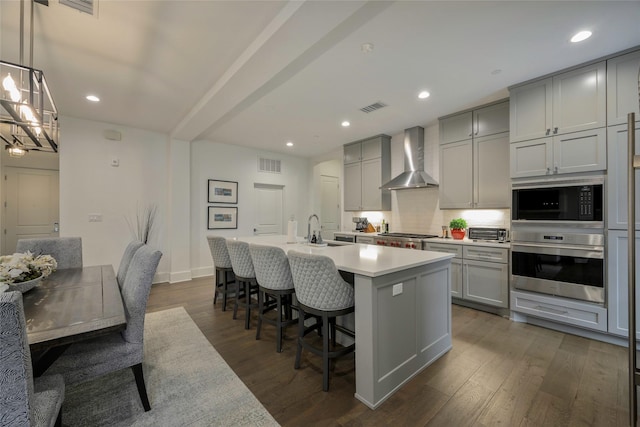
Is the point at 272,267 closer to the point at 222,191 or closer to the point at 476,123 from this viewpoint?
the point at 476,123

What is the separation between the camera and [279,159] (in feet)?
21.5

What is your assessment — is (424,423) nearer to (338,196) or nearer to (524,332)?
(524,332)

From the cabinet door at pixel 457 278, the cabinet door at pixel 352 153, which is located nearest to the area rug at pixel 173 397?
the cabinet door at pixel 457 278

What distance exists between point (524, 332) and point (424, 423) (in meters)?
2.02

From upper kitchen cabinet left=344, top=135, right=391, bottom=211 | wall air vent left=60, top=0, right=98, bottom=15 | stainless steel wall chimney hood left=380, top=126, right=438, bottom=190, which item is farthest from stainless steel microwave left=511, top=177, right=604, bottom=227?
wall air vent left=60, top=0, right=98, bottom=15

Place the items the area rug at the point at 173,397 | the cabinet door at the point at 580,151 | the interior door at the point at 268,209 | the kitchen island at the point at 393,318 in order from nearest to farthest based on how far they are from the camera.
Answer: the area rug at the point at 173,397
the kitchen island at the point at 393,318
the cabinet door at the point at 580,151
the interior door at the point at 268,209

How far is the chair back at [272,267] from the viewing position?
2334 mm

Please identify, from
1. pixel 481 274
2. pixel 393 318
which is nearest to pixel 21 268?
pixel 393 318

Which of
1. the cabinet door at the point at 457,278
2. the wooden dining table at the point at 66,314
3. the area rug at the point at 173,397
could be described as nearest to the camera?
the wooden dining table at the point at 66,314

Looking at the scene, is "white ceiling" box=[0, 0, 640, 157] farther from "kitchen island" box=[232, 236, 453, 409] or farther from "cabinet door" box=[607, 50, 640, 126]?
"kitchen island" box=[232, 236, 453, 409]

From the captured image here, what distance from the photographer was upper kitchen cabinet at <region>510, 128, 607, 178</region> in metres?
2.59

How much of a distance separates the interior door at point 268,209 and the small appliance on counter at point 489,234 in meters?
4.30

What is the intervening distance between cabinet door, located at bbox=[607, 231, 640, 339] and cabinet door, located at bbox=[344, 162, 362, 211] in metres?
3.57

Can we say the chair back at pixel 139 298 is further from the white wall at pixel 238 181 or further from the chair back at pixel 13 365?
the white wall at pixel 238 181
